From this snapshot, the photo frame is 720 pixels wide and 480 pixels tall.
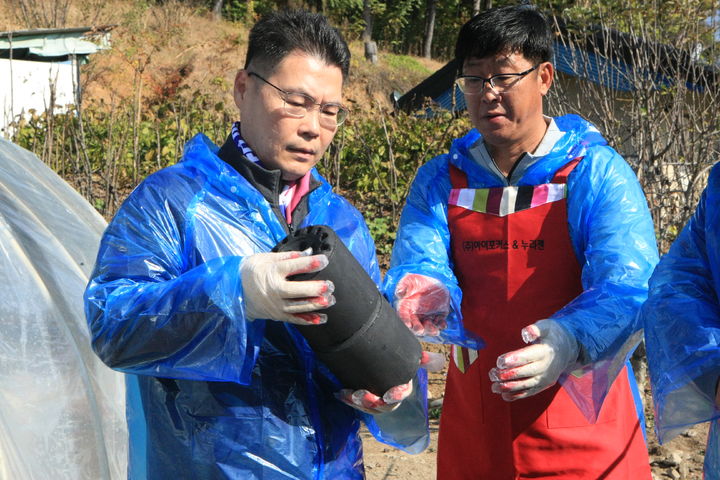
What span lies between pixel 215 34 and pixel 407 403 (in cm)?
2320

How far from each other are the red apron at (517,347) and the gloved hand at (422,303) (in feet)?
0.76

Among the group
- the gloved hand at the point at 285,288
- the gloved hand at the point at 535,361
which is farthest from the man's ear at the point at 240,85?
the gloved hand at the point at 535,361

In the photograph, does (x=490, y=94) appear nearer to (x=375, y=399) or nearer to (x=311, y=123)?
(x=311, y=123)

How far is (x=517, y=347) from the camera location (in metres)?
2.24

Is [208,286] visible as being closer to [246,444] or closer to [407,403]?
[246,444]

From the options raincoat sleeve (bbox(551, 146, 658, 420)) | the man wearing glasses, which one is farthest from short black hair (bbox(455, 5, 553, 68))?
raincoat sleeve (bbox(551, 146, 658, 420))

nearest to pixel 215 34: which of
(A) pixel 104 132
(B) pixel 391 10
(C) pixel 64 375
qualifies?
(B) pixel 391 10

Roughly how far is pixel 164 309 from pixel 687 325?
102cm

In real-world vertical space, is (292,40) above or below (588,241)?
above

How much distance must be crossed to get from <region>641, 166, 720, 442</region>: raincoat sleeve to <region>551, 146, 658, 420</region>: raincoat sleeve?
185 millimetres

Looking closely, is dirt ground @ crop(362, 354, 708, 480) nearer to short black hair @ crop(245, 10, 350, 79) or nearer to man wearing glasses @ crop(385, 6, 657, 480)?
man wearing glasses @ crop(385, 6, 657, 480)

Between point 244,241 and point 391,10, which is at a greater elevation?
point 391,10

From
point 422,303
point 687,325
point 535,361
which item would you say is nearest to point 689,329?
point 687,325

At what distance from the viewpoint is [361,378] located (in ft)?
5.16
